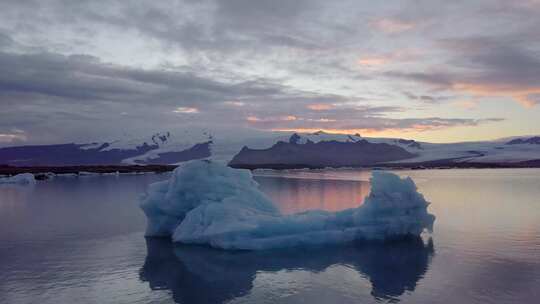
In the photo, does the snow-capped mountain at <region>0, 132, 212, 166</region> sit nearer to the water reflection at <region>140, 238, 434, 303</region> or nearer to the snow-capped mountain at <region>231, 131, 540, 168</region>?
the snow-capped mountain at <region>231, 131, 540, 168</region>

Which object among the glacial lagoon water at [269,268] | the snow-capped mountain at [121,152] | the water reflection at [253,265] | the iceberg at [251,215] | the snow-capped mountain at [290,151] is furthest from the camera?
the snow-capped mountain at [121,152]

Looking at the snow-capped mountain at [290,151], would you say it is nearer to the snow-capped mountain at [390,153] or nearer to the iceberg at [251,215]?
the snow-capped mountain at [390,153]

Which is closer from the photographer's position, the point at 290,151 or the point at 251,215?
the point at 251,215

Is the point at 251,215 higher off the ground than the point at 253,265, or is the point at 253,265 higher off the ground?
the point at 251,215

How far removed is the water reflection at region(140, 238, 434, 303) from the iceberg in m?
0.36

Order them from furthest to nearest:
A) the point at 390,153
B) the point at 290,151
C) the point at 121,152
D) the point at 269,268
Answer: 1. the point at 121,152
2. the point at 390,153
3. the point at 290,151
4. the point at 269,268

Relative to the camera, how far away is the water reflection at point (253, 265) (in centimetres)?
862

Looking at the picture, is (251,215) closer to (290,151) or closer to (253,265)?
(253,265)

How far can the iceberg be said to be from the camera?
11969 mm

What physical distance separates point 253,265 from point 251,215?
2.30 metres

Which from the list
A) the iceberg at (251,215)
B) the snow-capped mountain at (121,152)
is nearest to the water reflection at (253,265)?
the iceberg at (251,215)

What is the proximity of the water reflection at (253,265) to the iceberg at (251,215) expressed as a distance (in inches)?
14.3

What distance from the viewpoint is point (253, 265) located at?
10266 millimetres

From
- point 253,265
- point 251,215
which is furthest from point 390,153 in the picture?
point 253,265
